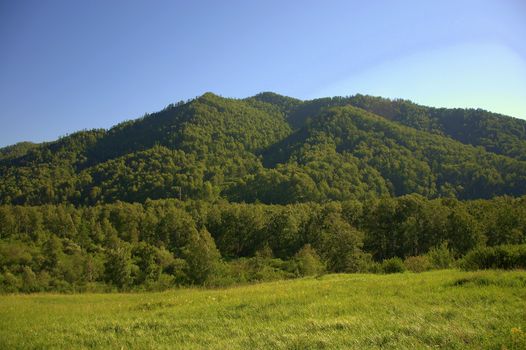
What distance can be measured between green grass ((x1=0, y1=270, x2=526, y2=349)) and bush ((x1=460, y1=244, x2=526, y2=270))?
345 centimetres

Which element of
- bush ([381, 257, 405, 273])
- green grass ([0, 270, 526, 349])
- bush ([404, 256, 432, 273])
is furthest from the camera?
bush ([404, 256, 432, 273])

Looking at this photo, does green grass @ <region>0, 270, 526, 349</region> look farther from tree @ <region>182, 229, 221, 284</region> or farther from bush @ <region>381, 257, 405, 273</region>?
tree @ <region>182, 229, 221, 284</region>

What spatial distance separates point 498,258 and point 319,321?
524 inches

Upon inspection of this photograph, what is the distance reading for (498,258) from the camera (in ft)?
63.7

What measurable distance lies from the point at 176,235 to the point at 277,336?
96.0m

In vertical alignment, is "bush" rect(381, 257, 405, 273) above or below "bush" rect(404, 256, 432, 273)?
above

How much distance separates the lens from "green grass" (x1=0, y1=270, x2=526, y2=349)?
992 cm

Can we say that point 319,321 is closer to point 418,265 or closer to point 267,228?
point 418,265

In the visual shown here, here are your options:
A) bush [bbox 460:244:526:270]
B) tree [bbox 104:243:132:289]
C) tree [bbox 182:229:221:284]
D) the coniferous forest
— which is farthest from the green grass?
tree [bbox 104:243:132:289]

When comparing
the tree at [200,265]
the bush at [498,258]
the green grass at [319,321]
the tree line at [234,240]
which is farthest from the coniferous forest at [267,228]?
the green grass at [319,321]

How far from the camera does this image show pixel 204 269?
58156mm

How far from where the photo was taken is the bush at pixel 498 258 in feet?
61.2

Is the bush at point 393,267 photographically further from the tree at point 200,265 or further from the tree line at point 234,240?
the tree at point 200,265

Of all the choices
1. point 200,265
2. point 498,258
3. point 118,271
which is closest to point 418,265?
point 498,258
